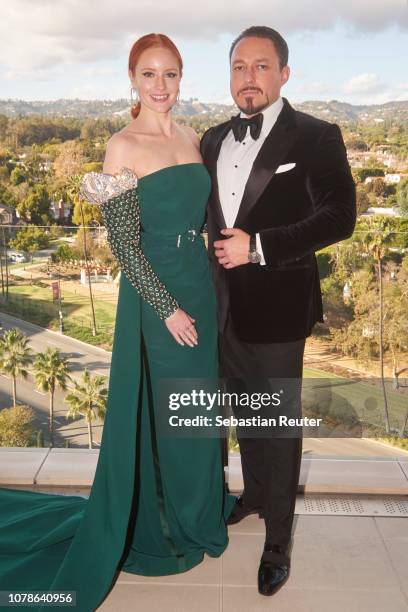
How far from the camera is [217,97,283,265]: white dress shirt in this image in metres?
1.74

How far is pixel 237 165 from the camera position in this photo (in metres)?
1.76

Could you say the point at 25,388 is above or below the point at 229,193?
below

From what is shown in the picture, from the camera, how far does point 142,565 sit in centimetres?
187

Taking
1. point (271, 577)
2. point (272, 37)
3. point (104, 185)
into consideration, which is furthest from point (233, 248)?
point (271, 577)

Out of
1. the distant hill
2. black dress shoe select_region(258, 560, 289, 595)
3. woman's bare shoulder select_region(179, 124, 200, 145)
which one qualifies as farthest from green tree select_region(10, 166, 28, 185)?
black dress shoe select_region(258, 560, 289, 595)

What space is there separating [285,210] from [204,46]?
1.48m

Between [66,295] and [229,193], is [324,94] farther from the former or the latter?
[66,295]

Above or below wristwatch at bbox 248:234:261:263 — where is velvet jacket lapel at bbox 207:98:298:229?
above

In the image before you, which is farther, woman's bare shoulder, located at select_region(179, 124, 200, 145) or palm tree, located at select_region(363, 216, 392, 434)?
palm tree, located at select_region(363, 216, 392, 434)

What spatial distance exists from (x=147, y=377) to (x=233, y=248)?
492 millimetres

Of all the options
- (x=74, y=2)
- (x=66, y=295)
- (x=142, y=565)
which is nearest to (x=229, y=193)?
(x=142, y=565)

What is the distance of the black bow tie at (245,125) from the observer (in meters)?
1.72
